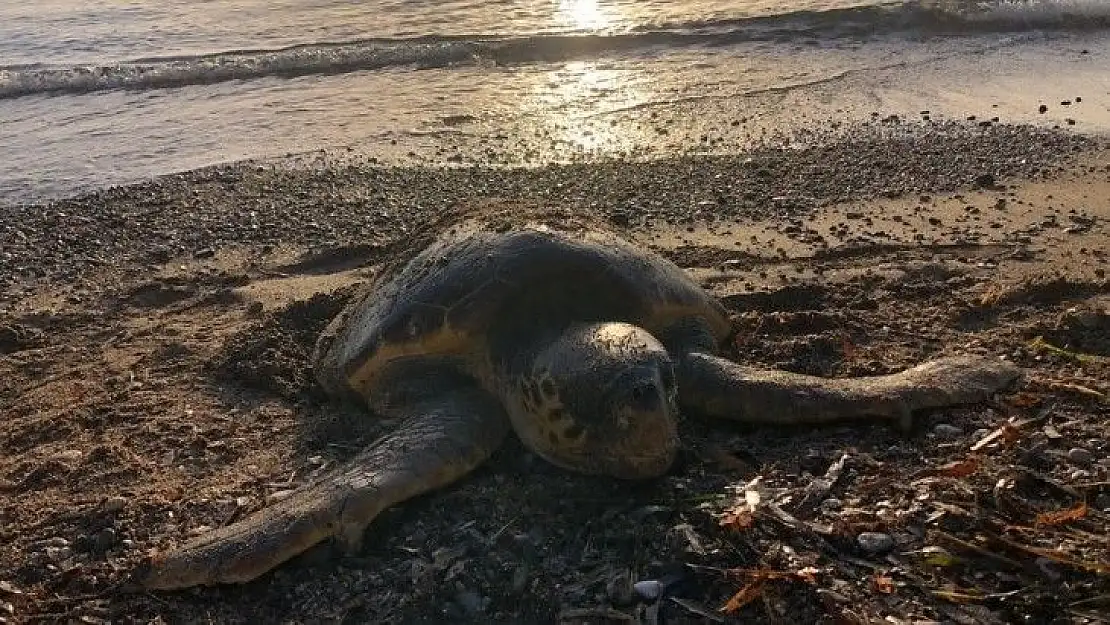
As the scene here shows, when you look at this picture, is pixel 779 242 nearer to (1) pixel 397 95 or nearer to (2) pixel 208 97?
(1) pixel 397 95

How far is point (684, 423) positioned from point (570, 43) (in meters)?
8.94

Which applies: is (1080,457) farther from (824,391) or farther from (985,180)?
(985,180)

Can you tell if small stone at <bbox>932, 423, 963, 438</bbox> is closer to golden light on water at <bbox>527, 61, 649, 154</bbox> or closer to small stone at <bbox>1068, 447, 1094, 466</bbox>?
small stone at <bbox>1068, 447, 1094, 466</bbox>

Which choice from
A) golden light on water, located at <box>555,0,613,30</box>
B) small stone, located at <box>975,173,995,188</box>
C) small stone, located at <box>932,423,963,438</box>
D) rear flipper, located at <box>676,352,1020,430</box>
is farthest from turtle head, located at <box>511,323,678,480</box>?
golden light on water, located at <box>555,0,613,30</box>

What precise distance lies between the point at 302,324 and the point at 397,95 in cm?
577

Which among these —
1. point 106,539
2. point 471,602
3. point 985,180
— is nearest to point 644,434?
point 471,602

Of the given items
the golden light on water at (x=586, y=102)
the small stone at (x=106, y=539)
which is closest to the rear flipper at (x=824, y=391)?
the small stone at (x=106, y=539)

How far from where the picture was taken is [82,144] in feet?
30.9

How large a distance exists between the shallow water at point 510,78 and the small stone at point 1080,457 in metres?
4.98

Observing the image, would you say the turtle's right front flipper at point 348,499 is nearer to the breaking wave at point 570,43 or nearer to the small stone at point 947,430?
the small stone at point 947,430

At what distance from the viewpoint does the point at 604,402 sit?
311 centimetres

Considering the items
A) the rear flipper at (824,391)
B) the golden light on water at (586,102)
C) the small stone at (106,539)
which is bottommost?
the small stone at (106,539)

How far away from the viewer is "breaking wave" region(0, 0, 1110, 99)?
1134 centimetres

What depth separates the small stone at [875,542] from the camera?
9.33 ft
